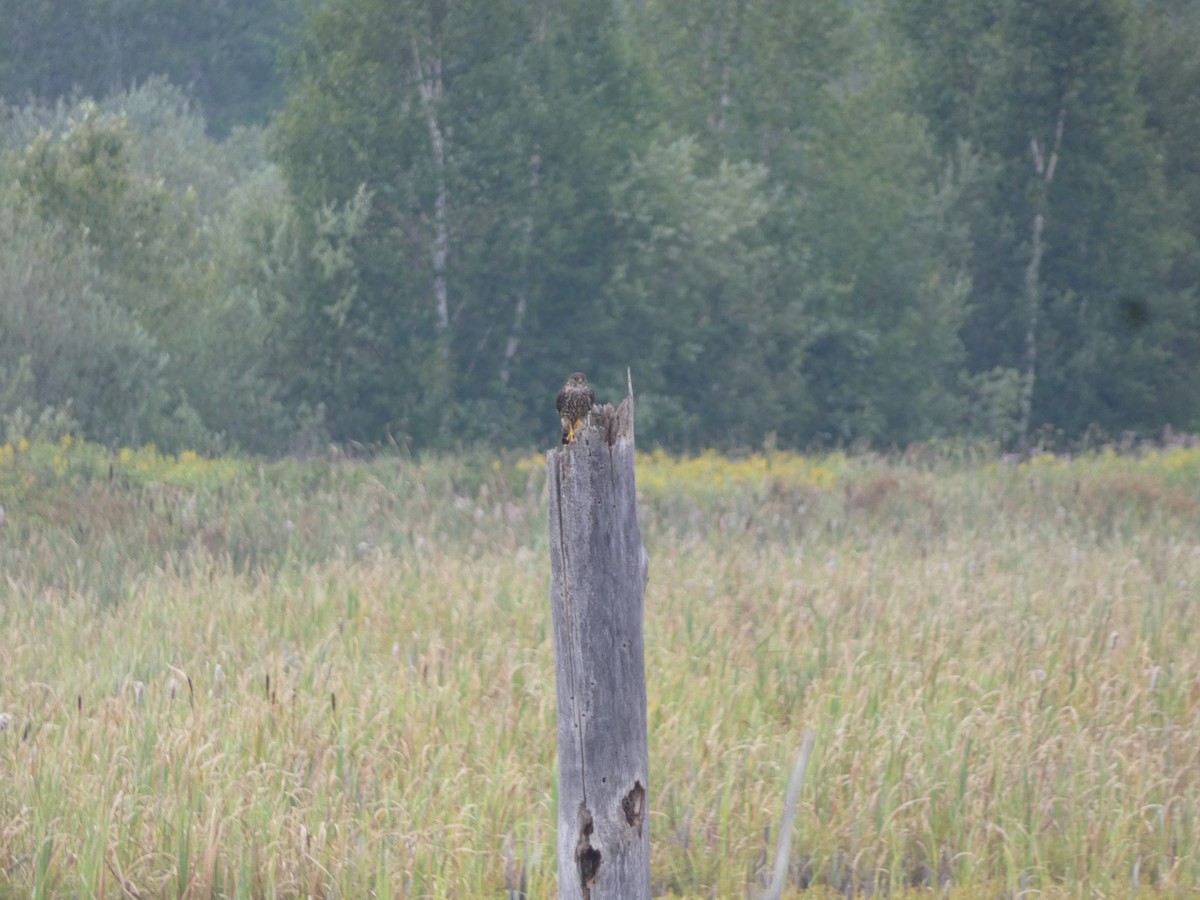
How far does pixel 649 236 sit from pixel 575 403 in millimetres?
19484

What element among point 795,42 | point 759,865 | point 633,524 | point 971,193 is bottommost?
point 759,865

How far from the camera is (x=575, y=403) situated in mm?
2807

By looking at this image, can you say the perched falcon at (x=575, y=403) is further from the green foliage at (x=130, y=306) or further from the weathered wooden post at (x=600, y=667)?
the green foliage at (x=130, y=306)

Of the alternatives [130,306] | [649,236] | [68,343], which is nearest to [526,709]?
[68,343]

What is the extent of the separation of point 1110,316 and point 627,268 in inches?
384

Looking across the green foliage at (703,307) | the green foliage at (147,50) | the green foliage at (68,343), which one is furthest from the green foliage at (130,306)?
the green foliage at (147,50)

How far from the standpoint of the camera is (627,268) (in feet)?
72.3

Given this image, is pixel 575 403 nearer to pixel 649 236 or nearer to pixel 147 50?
pixel 649 236

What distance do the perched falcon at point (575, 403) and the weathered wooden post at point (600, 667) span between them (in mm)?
29

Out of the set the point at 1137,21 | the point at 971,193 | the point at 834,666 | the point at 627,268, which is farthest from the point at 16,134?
the point at 834,666

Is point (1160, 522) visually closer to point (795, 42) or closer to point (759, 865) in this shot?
point (759, 865)

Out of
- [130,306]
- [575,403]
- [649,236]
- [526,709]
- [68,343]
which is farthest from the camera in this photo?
[649,236]

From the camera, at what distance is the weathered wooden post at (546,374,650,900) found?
2.85 metres

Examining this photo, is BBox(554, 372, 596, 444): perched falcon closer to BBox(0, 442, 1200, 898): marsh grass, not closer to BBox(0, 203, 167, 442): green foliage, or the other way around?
BBox(0, 442, 1200, 898): marsh grass
